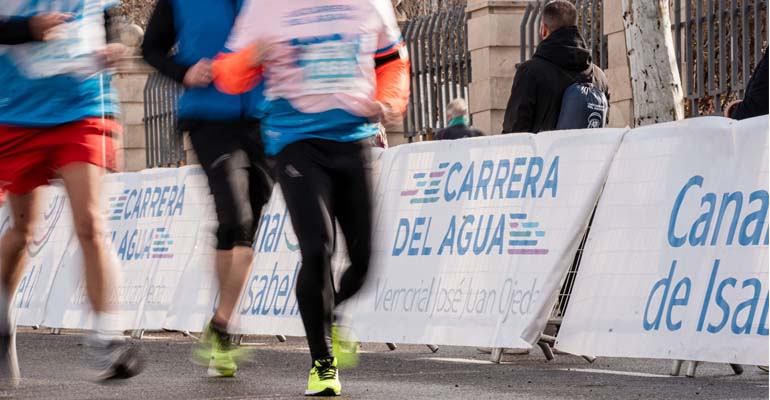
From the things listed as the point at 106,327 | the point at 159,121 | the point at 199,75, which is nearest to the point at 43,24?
the point at 199,75

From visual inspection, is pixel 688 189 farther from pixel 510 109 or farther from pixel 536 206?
pixel 510 109

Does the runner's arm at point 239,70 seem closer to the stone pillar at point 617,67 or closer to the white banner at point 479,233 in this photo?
the white banner at point 479,233

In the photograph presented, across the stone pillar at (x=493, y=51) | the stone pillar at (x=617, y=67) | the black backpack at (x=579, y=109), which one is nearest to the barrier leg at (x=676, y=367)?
the black backpack at (x=579, y=109)

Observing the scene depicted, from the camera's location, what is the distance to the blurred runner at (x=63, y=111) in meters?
7.00

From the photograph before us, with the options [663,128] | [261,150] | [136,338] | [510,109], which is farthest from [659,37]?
[261,150]

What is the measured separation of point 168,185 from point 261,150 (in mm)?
4720

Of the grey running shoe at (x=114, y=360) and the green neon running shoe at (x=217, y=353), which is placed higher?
the grey running shoe at (x=114, y=360)

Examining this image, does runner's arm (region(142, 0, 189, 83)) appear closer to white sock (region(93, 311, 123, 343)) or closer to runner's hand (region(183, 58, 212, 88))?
runner's hand (region(183, 58, 212, 88))

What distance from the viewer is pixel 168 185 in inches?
508

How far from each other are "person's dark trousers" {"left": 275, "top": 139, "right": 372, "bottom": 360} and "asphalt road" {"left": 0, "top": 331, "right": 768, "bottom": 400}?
37 centimetres

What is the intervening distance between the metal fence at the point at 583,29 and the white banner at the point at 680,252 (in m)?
8.47

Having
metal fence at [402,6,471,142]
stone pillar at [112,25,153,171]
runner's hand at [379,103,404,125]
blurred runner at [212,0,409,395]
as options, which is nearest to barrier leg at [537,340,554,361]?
blurred runner at [212,0,409,395]

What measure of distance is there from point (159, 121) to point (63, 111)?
67.4 ft

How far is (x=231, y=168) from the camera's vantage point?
8086 millimetres
